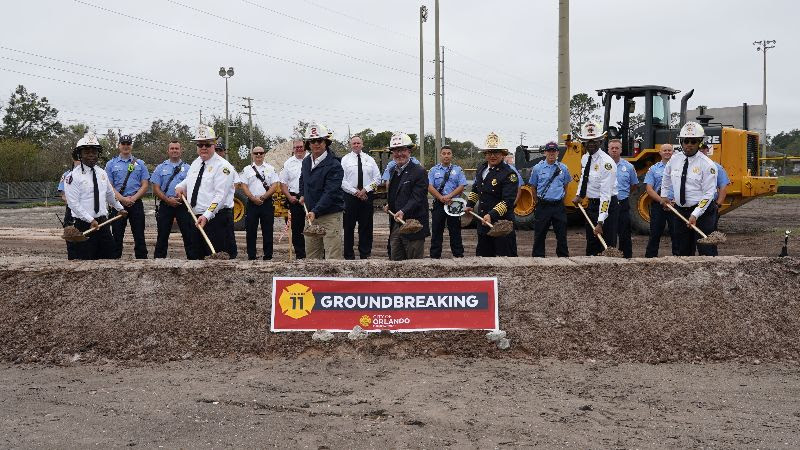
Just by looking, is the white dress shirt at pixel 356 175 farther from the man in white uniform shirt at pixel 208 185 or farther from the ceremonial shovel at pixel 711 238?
the ceremonial shovel at pixel 711 238

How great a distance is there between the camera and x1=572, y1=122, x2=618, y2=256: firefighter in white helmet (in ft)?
31.1

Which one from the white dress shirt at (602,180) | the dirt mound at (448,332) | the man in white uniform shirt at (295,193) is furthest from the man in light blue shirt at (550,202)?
the man in white uniform shirt at (295,193)

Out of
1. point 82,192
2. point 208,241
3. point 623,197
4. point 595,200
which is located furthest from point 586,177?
point 82,192

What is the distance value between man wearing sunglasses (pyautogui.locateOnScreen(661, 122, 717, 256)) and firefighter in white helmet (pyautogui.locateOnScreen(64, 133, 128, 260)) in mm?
6269

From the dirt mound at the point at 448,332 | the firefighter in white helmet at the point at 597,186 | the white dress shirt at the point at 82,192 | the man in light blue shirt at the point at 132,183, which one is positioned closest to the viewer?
the dirt mound at the point at 448,332

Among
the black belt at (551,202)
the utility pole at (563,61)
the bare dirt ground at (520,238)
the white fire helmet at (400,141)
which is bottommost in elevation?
the bare dirt ground at (520,238)

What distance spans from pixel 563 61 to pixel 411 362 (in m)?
14.7

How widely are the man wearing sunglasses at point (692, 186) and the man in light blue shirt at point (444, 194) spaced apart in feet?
9.23

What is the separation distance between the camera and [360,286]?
22.8ft

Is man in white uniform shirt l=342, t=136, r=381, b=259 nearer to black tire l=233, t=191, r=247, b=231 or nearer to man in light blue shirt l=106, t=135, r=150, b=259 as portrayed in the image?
man in light blue shirt l=106, t=135, r=150, b=259

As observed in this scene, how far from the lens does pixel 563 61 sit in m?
19.6

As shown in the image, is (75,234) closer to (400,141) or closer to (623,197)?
(400,141)

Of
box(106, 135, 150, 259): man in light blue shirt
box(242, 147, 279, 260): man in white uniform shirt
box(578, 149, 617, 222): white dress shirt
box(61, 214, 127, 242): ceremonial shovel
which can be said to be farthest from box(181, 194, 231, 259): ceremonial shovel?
box(578, 149, 617, 222): white dress shirt

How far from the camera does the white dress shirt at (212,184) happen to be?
8438 mm
